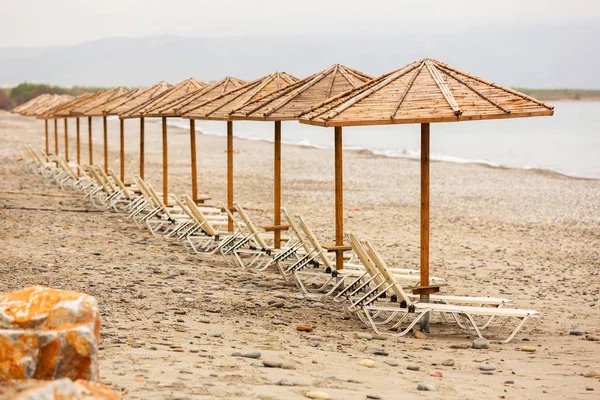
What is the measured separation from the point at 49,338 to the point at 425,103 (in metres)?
3.80

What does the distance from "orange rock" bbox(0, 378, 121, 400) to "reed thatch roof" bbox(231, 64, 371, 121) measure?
15.4ft

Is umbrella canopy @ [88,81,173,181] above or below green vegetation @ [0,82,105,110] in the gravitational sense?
below

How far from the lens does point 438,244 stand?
11570 mm

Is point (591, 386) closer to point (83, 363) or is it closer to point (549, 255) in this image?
point (83, 363)

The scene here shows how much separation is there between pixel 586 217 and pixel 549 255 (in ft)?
16.7

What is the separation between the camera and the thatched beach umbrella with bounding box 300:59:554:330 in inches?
241

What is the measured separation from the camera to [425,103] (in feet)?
20.7

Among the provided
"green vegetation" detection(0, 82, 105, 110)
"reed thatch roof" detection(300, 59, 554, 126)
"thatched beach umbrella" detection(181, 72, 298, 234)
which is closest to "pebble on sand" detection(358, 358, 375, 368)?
"reed thatch roof" detection(300, 59, 554, 126)

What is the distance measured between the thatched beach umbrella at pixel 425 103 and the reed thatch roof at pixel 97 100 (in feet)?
31.5

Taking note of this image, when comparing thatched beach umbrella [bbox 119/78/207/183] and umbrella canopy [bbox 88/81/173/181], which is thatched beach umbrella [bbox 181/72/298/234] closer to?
thatched beach umbrella [bbox 119/78/207/183]

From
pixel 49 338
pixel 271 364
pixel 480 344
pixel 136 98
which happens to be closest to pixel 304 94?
pixel 480 344

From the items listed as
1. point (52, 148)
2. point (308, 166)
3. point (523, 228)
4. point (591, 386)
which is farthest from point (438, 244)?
point (52, 148)

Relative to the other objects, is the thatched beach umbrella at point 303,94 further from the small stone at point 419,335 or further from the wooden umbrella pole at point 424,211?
the small stone at point 419,335

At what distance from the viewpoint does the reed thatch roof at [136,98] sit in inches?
535
